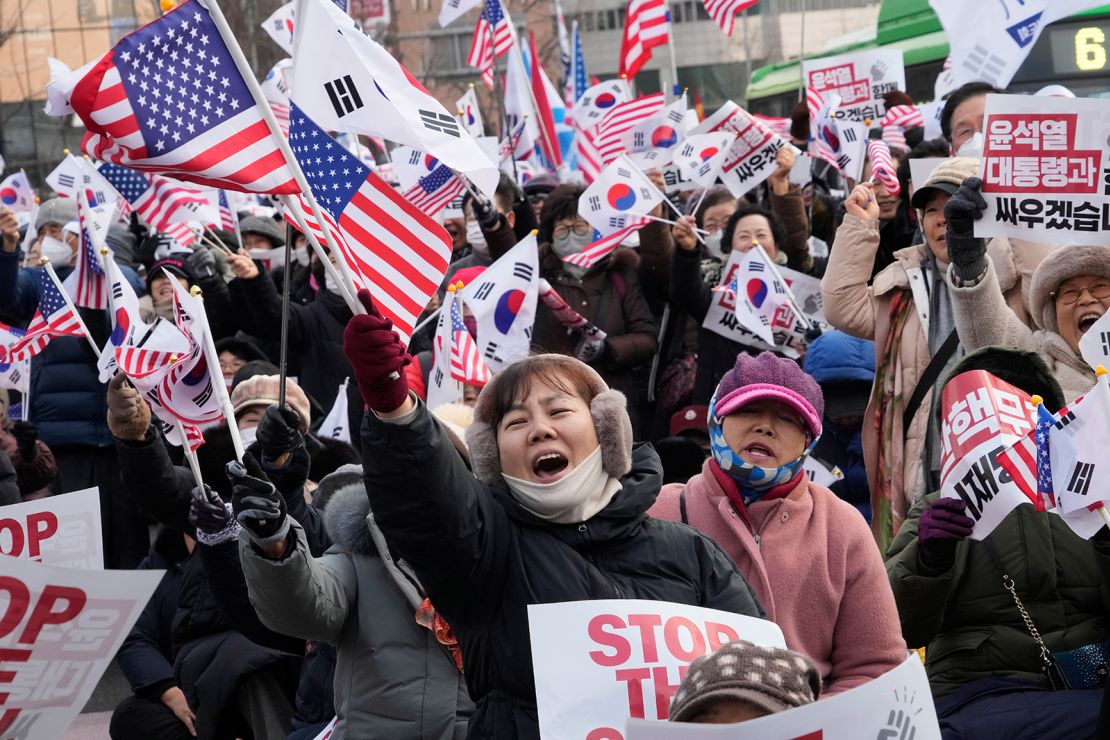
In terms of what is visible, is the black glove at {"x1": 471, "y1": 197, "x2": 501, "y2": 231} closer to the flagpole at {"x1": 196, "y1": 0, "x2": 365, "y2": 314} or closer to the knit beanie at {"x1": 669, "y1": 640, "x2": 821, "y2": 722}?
the flagpole at {"x1": 196, "y1": 0, "x2": 365, "y2": 314}

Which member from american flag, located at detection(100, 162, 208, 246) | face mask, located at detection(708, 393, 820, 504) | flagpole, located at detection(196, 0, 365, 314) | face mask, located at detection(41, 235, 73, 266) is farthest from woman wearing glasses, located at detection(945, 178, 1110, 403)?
face mask, located at detection(41, 235, 73, 266)

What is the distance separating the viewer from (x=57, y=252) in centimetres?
1121

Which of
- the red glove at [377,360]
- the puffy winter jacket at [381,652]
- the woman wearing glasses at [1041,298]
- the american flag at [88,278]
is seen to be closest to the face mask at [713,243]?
the american flag at [88,278]

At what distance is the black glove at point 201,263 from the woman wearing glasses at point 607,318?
1.84 metres

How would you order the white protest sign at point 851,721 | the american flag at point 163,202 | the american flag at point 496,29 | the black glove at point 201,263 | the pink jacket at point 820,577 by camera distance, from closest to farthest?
the white protest sign at point 851,721 → the pink jacket at point 820,577 → the black glove at point 201,263 → the american flag at point 163,202 → the american flag at point 496,29

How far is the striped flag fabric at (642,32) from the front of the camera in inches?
531

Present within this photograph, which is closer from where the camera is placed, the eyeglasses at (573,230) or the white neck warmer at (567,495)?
the white neck warmer at (567,495)

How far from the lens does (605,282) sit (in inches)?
336

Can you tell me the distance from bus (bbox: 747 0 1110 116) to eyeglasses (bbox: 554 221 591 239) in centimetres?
425

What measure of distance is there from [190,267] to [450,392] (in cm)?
239

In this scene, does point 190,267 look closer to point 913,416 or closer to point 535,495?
point 913,416

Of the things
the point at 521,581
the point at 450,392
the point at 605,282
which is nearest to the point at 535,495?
the point at 521,581

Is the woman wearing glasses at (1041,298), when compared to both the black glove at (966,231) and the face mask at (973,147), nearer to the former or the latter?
the black glove at (966,231)

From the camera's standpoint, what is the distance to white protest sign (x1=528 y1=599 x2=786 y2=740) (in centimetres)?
337
